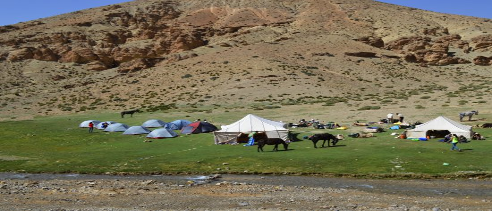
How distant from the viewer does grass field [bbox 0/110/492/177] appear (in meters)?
24.3

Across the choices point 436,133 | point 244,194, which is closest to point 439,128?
point 436,133

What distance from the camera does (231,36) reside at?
399 feet

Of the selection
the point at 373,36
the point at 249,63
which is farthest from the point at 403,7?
the point at 249,63

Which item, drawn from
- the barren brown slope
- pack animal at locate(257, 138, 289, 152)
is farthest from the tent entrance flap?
the barren brown slope

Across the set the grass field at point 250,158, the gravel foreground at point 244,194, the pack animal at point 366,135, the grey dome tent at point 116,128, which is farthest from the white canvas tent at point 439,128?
the grey dome tent at point 116,128

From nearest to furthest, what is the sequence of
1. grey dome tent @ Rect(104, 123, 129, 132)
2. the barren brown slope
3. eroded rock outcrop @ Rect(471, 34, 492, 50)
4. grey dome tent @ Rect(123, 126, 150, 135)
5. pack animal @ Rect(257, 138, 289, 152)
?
pack animal @ Rect(257, 138, 289, 152) < grey dome tent @ Rect(123, 126, 150, 135) < grey dome tent @ Rect(104, 123, 129, 132) < the barren brown slope < eroded rock outcrop @ Rect(471, 34, 492, 50)

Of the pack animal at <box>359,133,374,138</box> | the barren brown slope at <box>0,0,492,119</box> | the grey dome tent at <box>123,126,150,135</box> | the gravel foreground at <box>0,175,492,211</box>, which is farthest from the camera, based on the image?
the barren brown slope at <box>0,0,492,119</box>

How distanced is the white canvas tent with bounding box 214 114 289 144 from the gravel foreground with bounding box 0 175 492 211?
1120cm

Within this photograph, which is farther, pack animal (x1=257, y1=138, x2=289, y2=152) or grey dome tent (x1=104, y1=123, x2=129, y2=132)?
grey dome tent (x1=104, y1=123, x2=129, y2=132)

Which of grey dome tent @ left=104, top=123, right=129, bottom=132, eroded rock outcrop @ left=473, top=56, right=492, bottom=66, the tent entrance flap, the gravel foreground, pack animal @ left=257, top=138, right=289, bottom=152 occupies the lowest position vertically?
the gravel foreground

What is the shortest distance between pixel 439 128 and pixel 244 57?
66.8 meters

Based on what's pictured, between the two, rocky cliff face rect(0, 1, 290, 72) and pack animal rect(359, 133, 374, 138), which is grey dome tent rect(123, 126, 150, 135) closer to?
pack animal rect(359, 133, 374, 138)

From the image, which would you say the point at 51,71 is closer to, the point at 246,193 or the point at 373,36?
the point at 373,36

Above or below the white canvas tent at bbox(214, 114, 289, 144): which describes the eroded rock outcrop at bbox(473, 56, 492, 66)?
above
